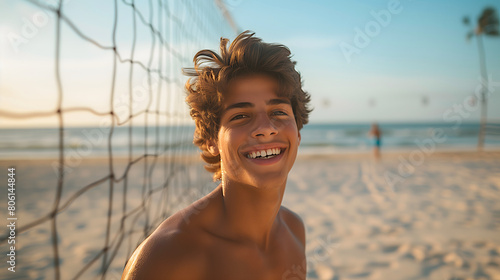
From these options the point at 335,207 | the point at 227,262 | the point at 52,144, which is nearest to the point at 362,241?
the point at 335,207

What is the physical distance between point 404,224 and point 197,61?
4109 mm

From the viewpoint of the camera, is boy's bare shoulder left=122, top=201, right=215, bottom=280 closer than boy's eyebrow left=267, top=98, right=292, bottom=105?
Yes

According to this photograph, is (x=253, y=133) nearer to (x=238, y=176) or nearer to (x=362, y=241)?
(x=238, y=176)

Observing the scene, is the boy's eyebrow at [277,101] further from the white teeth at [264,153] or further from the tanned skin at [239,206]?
the white teeth at [264,153]

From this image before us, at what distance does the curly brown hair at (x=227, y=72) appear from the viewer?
1145 mm

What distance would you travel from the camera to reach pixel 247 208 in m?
1.18

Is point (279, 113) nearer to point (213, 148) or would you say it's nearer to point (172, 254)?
point (213, 148)

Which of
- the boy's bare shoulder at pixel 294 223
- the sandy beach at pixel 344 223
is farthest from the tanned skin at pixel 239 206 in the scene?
the sandy beach at pixel 344 223

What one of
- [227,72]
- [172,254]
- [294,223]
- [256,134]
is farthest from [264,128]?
[294,223]

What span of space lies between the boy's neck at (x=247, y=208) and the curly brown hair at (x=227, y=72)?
0.23 metres

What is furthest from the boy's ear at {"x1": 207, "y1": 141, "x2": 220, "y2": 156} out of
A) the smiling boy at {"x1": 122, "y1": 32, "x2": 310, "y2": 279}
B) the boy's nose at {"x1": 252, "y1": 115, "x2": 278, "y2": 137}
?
the boy's nose at {"x1": 252, "y1": 115, "x2": 278, "y2": 137}

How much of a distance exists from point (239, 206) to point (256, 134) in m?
0.30

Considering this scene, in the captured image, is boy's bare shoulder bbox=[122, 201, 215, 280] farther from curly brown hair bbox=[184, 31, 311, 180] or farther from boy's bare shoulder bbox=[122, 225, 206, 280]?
curly brown hair bbox=[184, 31, 311, 180]

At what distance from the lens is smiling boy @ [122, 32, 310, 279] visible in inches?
42.0
